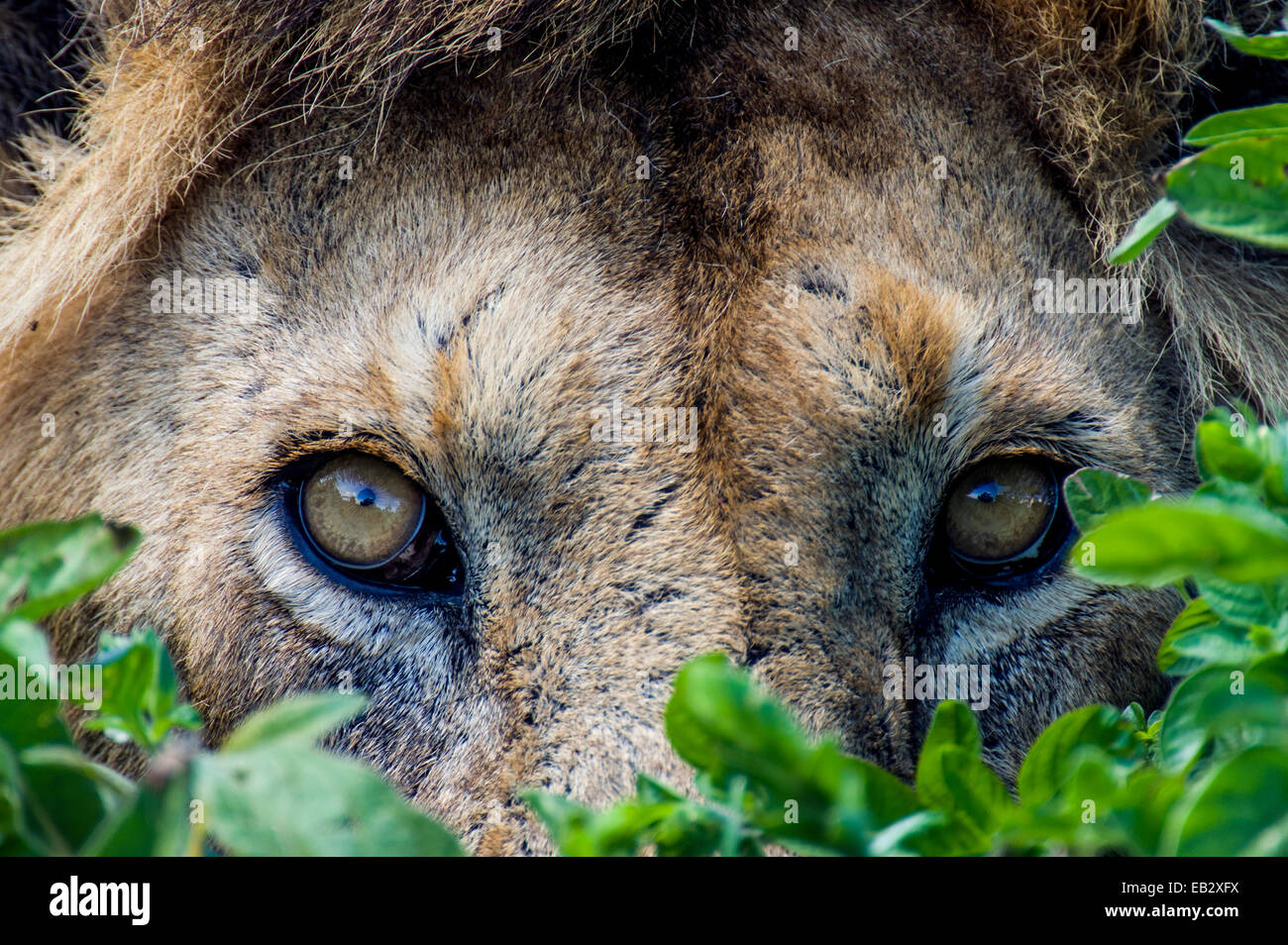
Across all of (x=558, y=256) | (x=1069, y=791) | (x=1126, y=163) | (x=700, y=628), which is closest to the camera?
(x=1069, y=791)

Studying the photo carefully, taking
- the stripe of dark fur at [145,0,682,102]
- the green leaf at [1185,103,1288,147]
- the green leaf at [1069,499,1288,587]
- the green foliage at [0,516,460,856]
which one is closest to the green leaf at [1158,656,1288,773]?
the green leaf at [1069,499,1288,587]

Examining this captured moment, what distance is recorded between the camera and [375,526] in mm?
2158

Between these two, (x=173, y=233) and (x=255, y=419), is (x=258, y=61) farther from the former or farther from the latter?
(x=255, y=419)

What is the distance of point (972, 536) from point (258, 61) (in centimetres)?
169

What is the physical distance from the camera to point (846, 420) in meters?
2.04

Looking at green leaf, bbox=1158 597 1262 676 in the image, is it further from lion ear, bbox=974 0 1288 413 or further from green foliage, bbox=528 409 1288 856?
lion ear, bbox=974 0 1288 413

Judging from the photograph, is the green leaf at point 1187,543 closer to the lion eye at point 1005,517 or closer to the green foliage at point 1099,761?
the green foliage at point 1099,761

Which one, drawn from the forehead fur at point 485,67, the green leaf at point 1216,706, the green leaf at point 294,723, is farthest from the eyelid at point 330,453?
the green leaf at point 1216,706

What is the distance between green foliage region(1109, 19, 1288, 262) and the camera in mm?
1176

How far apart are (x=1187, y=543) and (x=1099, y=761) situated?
0.19 meters

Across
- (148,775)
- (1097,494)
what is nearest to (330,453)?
(148,775)

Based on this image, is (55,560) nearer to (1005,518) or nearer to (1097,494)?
(1097,494)

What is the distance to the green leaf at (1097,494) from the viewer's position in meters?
1.39
